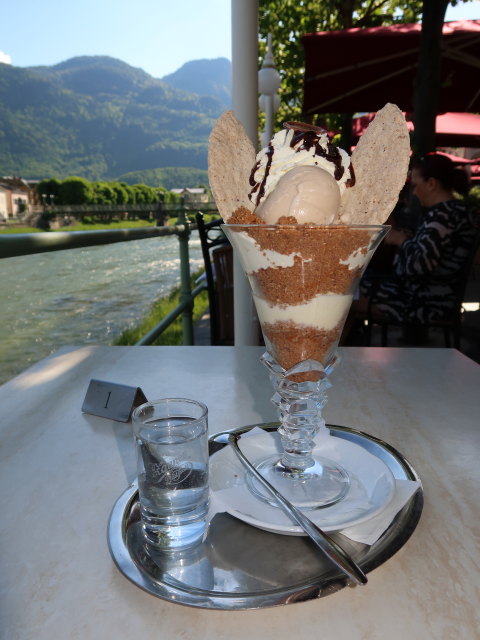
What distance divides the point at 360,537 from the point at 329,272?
0.36 metres

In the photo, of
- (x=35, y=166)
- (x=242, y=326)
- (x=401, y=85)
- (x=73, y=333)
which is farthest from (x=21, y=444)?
(x=35, y=166)

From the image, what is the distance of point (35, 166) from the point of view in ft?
227

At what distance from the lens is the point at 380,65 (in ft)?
15.1

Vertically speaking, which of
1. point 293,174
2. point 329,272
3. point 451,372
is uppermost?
point 293,174

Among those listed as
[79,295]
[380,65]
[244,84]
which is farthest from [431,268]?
[79,295]

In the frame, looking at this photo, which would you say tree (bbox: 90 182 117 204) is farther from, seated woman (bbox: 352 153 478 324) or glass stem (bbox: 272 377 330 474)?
glass stem (bbox: 272 377 330 474)

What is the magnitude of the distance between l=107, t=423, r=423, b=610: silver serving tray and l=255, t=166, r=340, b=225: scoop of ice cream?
18.1 inches

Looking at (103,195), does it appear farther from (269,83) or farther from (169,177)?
(269,83)

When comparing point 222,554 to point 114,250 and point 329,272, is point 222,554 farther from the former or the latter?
point 114,250

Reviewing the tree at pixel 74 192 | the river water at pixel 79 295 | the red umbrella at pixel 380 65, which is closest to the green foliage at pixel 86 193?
the tree at pixel 74 192

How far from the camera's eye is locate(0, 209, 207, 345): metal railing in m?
1.24

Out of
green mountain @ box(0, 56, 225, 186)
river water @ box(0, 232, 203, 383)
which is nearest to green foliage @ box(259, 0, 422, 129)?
river water @ box(0, 232, 203, 383)

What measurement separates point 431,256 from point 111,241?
76.4 inches

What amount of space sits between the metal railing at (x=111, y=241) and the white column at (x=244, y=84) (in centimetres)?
50
